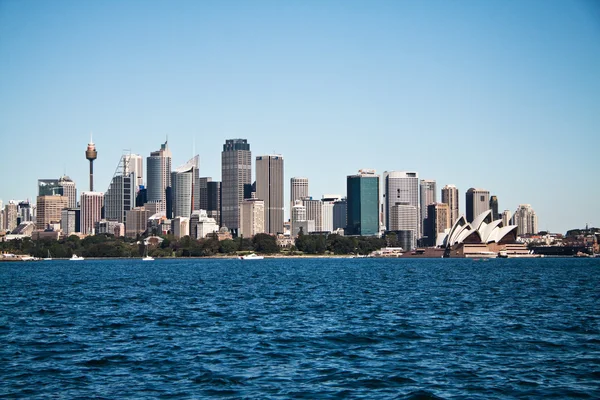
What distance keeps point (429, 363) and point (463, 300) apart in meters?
25.3

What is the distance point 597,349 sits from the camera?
3016 centimetres

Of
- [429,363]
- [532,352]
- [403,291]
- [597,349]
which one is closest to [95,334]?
[429,363]

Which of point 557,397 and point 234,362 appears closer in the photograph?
point 557,397

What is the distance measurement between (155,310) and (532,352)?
22775 mm

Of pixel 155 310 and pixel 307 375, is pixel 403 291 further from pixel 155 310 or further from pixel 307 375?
pixel 307 375

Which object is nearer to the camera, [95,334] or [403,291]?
[95,334]

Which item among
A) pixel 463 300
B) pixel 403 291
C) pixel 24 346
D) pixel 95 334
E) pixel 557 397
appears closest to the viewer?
pixel 557 397

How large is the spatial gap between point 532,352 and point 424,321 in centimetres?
1001

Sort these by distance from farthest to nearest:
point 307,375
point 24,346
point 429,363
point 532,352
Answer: point 24,346 → point 532,352 → point 429,363 → point 307,375

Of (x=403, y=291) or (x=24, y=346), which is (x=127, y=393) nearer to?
(x=24, y=346)

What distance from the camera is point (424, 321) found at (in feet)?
128

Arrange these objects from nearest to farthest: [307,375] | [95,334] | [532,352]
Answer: [307,375]
[532,352]
[95,334]

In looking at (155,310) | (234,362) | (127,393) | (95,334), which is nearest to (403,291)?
(155,310)

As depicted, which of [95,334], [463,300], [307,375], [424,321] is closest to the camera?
[307,375]
